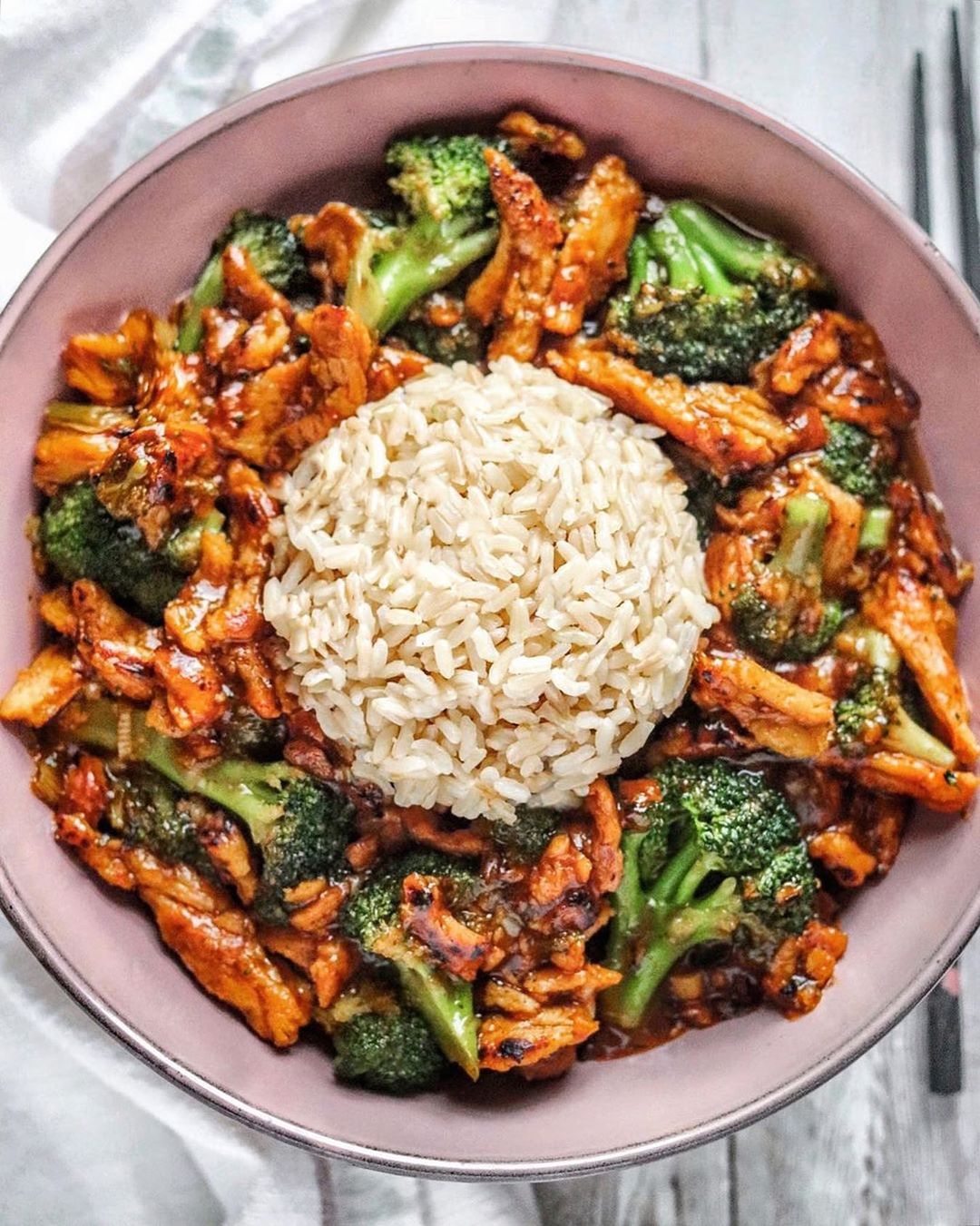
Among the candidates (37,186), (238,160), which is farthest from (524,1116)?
(37,186)

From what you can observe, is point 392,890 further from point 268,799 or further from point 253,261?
point 253,261

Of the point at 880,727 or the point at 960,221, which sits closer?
the point at 880,727

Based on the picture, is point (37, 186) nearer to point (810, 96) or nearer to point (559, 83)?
point (559, 83)

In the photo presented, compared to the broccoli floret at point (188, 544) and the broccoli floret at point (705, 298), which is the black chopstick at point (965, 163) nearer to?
the broccoli floret at point (705, 298)

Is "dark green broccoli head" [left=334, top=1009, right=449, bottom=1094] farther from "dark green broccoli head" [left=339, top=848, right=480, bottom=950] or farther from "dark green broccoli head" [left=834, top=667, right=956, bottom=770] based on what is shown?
"dark green broccoli head" [left=834, top=667, right=956, bottom=770]

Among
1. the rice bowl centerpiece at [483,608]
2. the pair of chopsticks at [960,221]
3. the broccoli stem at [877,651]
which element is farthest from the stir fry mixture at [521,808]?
the pair of chopsticks at [960,221]

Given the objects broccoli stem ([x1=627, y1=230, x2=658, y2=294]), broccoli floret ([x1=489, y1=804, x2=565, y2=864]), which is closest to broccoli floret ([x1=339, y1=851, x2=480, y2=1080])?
broccoli floret ([x1=489, y1=804, x2=565, y2=864])

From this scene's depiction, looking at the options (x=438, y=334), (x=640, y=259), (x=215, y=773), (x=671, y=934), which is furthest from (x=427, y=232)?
(x=671, y=934)
